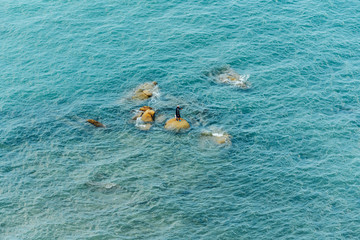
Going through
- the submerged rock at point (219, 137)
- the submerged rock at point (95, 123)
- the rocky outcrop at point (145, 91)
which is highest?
the rocky outcrop at point (145, 91)

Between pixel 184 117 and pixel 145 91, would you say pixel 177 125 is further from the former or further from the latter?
pixel 145 91

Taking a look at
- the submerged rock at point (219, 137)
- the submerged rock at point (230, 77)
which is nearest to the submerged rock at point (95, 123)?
the submerged rock at point (219, 137)

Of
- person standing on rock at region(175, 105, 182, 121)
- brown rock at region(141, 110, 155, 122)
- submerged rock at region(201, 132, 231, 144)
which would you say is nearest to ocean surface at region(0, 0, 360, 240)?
submerged rock at region(201, 132, 231, 144)

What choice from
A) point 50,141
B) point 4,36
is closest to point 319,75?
point 50,141

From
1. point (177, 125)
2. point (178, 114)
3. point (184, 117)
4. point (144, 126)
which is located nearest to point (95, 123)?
point (144, 126)

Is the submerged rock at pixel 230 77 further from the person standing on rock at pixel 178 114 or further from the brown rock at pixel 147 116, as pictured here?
the brown rock at pixel 147 116

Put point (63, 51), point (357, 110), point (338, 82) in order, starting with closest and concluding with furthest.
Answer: point (357, 110)
point (338, 82)
point (63, 51)

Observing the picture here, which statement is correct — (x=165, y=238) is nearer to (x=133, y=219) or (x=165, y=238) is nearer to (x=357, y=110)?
(x=133, y=219)
